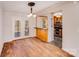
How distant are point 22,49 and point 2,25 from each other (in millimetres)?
536

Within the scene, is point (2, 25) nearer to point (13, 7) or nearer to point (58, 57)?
point (13, 7)

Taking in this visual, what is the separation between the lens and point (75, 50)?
2451mm

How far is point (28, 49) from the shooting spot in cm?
227

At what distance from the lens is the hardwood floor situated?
2.19 meters

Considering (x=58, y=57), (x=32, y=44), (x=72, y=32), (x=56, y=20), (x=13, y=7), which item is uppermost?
(x=13, y=7)

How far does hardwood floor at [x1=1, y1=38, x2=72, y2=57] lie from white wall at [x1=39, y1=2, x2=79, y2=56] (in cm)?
34

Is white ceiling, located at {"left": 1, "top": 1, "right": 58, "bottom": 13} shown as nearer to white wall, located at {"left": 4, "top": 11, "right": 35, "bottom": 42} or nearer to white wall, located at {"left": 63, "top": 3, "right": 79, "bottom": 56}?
white wall, located at {"left": 4, "top": 11, "right": 35, "bottom": 42}

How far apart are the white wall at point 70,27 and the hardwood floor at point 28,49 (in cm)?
34

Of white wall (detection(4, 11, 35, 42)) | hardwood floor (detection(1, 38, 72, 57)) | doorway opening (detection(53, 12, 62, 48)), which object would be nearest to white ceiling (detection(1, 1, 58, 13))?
white wall (detection(4, 11, 35, 42))

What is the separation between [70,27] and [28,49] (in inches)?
39.5

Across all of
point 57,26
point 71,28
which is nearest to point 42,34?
point 57,26

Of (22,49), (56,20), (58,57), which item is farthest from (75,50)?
(22,49)

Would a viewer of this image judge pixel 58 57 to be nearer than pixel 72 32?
Yes

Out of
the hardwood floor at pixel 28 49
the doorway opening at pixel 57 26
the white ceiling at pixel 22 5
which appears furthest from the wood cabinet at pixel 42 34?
the white ceiling at pixel 22 5
